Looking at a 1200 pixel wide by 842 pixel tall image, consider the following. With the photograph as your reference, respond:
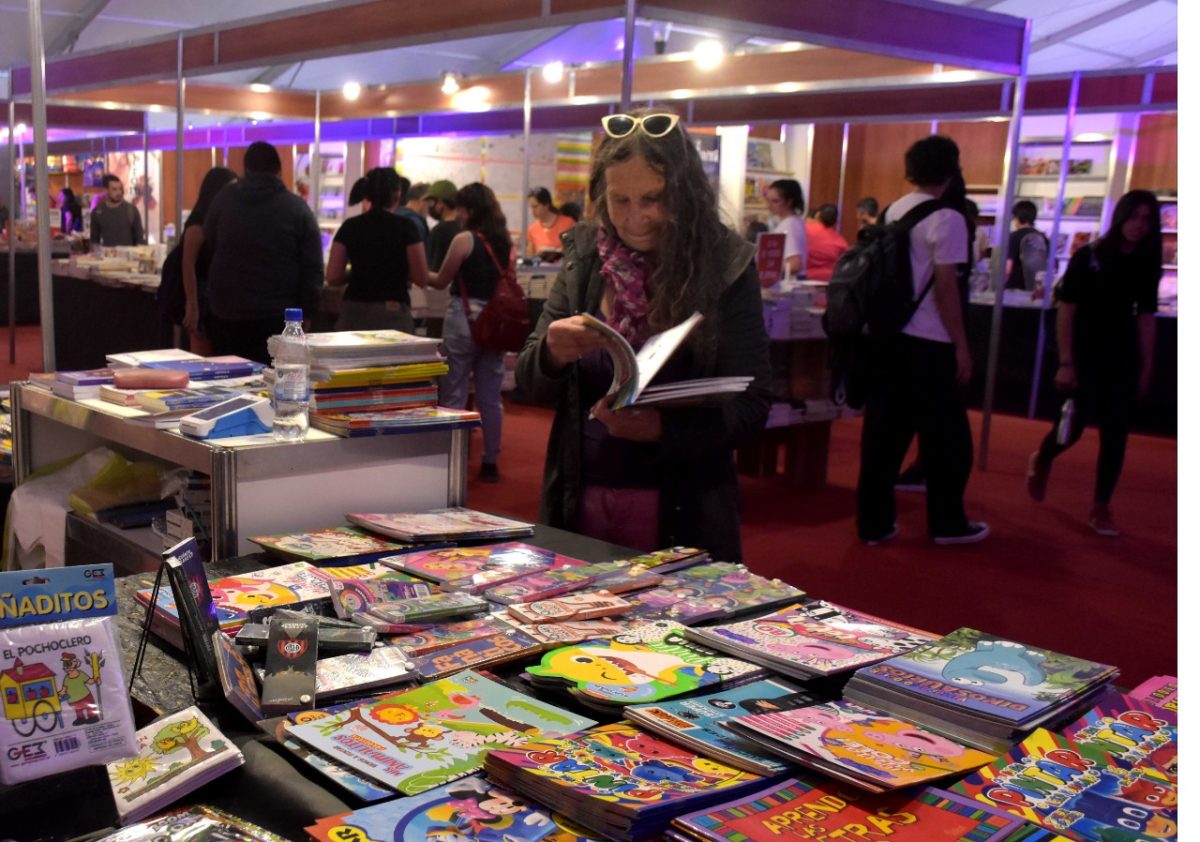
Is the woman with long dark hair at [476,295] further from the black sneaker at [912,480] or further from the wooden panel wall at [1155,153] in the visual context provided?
the wooden panel wall at [1155,153]

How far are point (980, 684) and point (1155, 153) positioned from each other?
431 inches

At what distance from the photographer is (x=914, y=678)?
1.39 metres

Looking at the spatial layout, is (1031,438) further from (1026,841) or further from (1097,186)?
(1026,841)

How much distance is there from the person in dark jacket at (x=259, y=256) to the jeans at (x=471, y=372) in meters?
0.86

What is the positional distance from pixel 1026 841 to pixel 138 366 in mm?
2159

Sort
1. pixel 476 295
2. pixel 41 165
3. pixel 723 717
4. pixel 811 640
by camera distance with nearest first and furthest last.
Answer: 1. pixel 723 717
2. pixel 811 640
3. pixel 41 165
4. pixel 476 295

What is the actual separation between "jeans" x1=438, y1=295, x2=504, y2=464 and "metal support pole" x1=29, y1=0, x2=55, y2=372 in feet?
8.75

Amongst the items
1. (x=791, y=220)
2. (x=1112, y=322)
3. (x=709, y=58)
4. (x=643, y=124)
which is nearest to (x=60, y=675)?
(x=643, y=124)

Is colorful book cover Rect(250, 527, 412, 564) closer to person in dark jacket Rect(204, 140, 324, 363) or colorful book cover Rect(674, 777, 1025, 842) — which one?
colorful book cover Rect(674, 777, 1025, 842)

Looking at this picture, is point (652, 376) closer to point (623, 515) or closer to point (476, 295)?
point (623, 515)

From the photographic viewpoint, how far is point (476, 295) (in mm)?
5430

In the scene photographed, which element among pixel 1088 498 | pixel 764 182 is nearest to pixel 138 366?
pixel 1088 498

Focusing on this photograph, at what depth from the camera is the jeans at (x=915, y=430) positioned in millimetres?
4469

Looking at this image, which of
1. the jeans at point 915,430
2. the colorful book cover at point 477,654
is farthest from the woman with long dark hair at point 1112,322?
the colorful book cover at point 477,654
